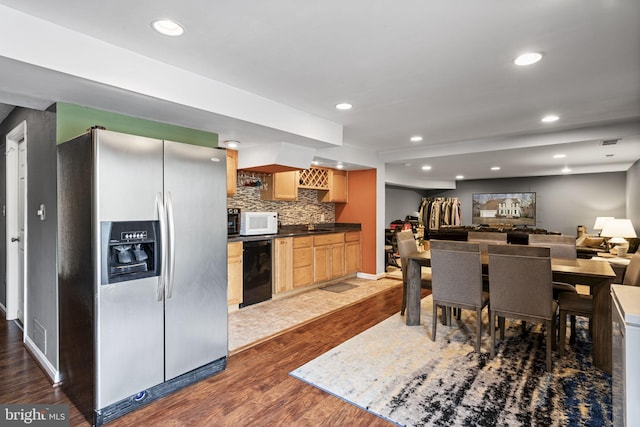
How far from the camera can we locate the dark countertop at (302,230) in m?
4.42

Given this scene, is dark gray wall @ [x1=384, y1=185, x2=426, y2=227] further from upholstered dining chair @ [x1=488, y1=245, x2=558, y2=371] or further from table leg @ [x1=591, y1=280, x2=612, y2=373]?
table leg @ [x1=591, y1=280, x2=612, y2=373]

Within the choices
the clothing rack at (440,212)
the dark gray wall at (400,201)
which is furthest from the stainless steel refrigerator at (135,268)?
the clothing rack at (440,212)

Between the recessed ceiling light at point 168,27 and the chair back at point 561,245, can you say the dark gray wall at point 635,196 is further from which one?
the recessed ceiling light at point 168,27

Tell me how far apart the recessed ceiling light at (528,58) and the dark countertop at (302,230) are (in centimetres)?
340

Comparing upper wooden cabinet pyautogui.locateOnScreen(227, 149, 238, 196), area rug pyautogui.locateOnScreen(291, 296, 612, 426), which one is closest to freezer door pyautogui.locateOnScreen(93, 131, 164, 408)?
area rug pyautogui.locateOnScreen(291, 296, 612, 426)

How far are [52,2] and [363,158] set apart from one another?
451cm

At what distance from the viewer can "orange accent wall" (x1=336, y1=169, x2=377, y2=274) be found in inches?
241

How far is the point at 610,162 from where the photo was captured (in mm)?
6520

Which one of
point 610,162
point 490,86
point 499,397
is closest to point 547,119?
point 490,86

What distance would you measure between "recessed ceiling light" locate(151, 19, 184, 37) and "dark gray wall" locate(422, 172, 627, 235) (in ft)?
32.9

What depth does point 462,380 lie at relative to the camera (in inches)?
100

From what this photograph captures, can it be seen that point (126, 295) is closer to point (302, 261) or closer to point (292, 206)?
point (302, 261)

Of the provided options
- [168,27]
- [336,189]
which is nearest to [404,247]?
[336,189]

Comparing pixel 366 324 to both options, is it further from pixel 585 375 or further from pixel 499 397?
pixel 585 375
